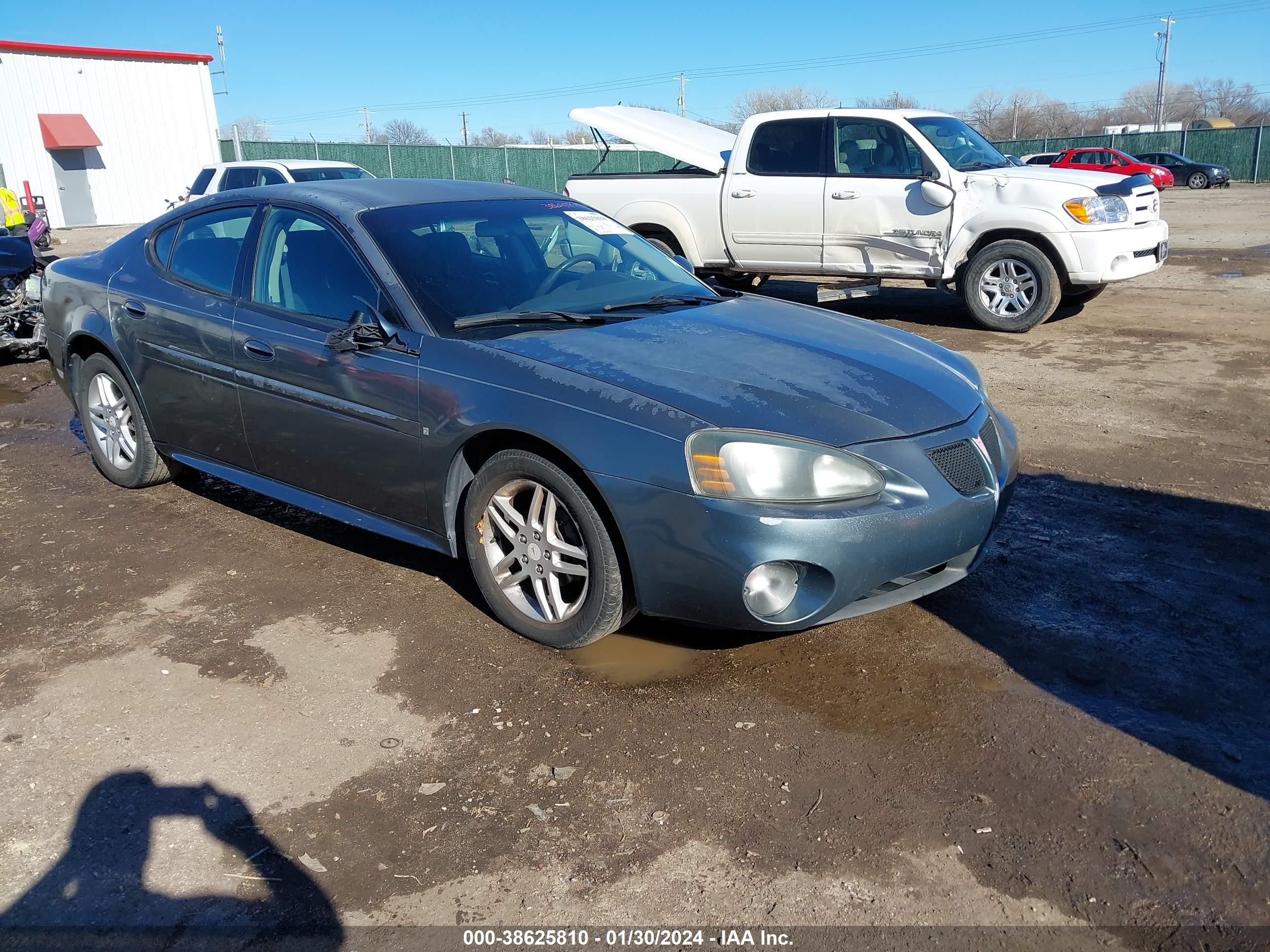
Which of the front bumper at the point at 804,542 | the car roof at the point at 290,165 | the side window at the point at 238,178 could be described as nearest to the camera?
the front bumper at the point at 804,542

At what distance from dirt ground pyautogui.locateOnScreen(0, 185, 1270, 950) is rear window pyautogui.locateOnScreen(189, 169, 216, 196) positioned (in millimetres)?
11333

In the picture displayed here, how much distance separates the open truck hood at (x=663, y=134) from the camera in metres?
10.5

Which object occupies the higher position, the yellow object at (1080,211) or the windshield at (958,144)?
the windshield at (958,144)

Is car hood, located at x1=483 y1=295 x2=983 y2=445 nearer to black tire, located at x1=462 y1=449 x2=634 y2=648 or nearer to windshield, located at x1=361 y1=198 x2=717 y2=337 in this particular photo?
windshield, located at x1=361 y1=198 x2=717 y2=337

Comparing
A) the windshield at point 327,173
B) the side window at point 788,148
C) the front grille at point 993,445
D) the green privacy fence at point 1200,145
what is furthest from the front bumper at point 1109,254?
the green privacy fence at point 1200,145

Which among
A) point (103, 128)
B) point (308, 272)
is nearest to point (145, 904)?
point (308, 272)

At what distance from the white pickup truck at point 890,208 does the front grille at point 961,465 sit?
636 centimetres

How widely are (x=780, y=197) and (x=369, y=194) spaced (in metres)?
6.24

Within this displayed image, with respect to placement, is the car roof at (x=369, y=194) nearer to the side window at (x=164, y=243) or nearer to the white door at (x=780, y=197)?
the side window at (x=164, y=243)

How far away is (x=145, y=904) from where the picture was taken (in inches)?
99.8

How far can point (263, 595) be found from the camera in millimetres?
4352

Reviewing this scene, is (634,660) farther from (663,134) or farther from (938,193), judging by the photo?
(663,134)

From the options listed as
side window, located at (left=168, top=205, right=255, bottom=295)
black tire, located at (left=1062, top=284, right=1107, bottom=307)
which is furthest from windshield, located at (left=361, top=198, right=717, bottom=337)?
black tire, located at (left=1062, top=284, right=1107, bottom=307)

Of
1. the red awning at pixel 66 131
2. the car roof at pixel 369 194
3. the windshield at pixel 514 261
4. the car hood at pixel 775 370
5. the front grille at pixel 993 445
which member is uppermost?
the red awning at pixel 66 131
